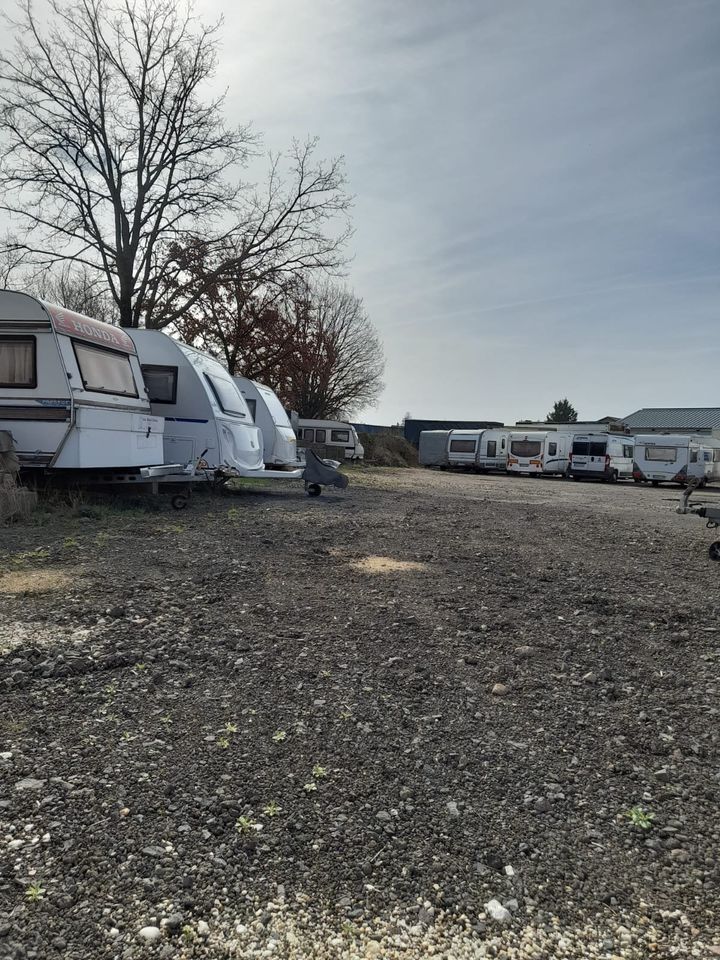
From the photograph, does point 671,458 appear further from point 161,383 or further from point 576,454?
point 161,383

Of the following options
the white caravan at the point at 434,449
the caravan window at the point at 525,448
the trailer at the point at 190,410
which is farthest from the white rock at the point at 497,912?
the white caravan at the point at 434,449

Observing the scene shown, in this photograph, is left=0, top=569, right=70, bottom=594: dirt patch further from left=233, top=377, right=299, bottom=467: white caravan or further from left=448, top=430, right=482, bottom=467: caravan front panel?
left=448, top=430, right=482, bottom=467: caravan front panel

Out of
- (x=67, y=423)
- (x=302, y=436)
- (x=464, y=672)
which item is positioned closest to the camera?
(x=464, y=672)

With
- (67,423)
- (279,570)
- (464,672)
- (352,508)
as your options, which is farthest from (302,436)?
(464,672)

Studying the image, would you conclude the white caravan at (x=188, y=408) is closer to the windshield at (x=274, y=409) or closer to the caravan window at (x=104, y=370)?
the caravan window at (x=104, y=370)

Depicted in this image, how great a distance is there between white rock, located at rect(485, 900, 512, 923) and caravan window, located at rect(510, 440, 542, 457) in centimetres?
3489

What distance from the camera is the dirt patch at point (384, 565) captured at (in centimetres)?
642

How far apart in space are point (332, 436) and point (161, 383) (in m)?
24.8

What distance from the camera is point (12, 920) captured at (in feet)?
6.09

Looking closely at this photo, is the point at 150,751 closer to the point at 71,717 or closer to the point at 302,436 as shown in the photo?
the point at 71,717

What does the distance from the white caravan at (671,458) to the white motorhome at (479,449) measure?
27.8 ft

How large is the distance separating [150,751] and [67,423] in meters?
6.92

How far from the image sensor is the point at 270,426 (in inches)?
606

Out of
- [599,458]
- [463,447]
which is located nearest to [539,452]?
[599,458]
